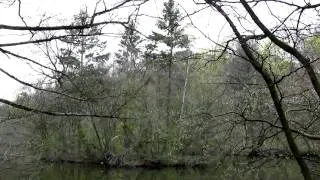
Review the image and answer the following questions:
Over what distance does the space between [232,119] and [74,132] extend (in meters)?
30.6

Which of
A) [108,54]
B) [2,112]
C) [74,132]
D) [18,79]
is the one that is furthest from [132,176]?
[18,79]

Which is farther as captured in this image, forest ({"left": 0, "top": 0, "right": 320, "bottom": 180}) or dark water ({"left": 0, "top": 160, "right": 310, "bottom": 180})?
dark water ({"left": 0, "top": 160, "right": 310, "bottom": 180})

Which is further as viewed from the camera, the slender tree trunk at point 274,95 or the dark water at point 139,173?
the dark water at point 139,173

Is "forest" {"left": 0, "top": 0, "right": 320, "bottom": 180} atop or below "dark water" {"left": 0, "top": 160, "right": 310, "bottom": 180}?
atop

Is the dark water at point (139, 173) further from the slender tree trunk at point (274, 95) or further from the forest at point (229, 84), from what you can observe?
the slender tree trunk at point (274, 95)

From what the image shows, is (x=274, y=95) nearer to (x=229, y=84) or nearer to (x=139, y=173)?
(x=229, y=84)

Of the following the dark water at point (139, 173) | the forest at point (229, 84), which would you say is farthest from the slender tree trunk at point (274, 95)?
the dark water at point (139, 173)

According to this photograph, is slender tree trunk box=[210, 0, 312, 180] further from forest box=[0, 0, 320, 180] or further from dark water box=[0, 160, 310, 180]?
dark water box=[0, 160, 310, 180]

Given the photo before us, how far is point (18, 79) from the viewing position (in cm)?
525

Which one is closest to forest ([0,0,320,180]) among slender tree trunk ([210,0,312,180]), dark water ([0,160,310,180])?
slender tree trunk ([210,0,312,180])

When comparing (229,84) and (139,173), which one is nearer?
(229,84)

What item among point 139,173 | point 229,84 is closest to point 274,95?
point 229,84

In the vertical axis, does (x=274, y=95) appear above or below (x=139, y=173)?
above

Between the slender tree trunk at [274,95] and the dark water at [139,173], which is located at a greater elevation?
the slender tree trunk at [274,95]
